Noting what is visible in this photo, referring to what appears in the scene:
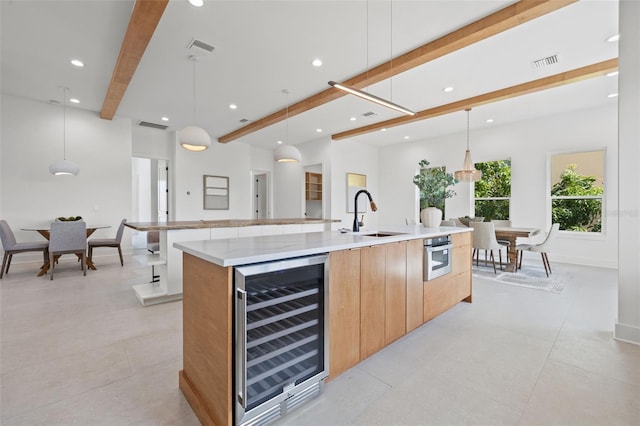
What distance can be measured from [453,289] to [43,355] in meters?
3.45

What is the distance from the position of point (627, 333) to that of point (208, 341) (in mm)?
3164

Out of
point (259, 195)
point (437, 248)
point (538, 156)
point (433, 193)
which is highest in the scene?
point (538, 156)

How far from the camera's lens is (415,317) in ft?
7.49

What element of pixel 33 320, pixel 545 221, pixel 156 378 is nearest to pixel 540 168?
pixel 545 221

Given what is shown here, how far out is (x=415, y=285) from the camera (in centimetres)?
226

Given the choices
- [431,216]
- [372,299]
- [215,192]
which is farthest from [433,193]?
[215,192]

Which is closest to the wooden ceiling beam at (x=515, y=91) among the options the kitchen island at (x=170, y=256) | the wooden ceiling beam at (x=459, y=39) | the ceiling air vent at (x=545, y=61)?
the ceiling air vent at (x=545, y=61)

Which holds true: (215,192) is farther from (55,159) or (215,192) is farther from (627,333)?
(627,333)

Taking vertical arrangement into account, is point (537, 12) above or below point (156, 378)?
above

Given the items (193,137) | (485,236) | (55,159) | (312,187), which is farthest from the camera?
(312,187)

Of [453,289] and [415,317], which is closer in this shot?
[415,317]

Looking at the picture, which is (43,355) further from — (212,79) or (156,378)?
(212,79)

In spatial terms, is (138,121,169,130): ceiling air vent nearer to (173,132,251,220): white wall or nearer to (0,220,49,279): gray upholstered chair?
(173,132,251,220): white wall

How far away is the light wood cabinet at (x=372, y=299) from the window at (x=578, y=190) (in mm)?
5664
